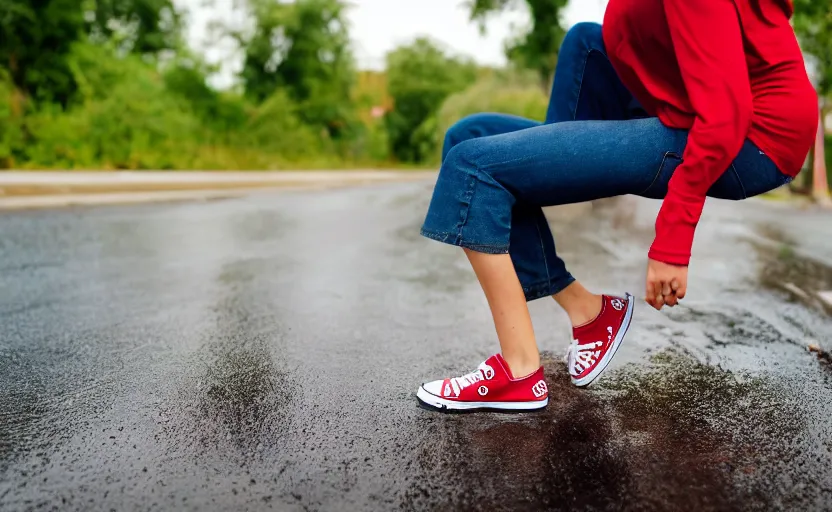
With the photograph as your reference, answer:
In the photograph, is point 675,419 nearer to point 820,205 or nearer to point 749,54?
point 749,54

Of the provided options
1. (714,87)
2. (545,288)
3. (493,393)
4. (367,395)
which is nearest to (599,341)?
(545,288)

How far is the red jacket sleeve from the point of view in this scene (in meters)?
1.93

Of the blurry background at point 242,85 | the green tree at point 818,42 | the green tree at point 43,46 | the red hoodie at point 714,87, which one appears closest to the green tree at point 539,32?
the blurry background at point 242,85

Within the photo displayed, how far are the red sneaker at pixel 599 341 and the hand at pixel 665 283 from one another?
60 centimetres

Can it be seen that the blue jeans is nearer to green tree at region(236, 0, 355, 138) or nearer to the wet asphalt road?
the wet asphalt road

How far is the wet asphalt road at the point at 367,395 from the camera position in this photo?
73.9 inches

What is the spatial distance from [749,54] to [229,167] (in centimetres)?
1823

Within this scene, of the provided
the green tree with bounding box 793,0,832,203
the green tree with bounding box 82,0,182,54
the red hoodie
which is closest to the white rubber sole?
the red hoodie

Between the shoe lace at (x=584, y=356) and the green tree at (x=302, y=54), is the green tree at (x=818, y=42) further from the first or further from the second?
the green tree at (x=302, y=54)

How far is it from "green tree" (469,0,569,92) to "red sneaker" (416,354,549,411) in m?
27.9

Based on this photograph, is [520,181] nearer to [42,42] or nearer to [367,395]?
[367,395]

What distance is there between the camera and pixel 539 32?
29703mm

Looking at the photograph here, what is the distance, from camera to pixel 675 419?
2.38 metres

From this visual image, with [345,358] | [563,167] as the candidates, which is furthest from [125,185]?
[563,167]
